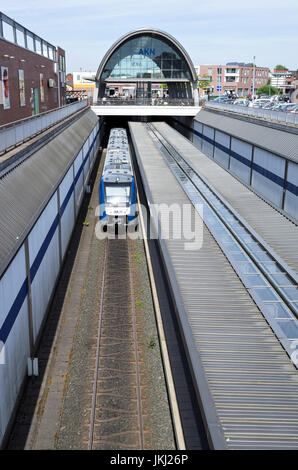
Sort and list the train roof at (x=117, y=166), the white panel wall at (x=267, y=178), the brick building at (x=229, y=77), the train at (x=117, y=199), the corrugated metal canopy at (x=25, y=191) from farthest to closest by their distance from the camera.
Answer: the brick building at (x=229, y=77) → the white panel wall at (x=267, y=178) → the train roof at (x=117, y=166) → the train at (x=117, y=199) → the corrugated metal canopy at (x=25, y=191)

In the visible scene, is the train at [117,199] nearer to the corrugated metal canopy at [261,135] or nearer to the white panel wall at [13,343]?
the corrugated metal canopy at [261,135]

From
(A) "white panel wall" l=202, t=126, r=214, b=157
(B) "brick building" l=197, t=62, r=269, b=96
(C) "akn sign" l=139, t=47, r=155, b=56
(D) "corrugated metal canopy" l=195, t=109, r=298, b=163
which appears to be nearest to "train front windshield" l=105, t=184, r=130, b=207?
(D) "corrugated metal canopy" l=195, t=109, r=298, b=163

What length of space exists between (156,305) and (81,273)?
16.4 feet

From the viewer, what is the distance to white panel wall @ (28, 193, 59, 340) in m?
14.1

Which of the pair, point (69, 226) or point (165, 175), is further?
point (165, 175)

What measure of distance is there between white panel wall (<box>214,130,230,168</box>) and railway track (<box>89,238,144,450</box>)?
2412 centimetres

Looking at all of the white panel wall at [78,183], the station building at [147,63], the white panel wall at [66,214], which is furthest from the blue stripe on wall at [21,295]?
the station building at [147,63]

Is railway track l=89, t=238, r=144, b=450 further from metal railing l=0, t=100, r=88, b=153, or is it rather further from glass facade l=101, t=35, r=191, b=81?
glass facade l=101, t=35, r=191, b=81

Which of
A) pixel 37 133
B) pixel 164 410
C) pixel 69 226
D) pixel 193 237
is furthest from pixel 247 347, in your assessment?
pixel 37 133

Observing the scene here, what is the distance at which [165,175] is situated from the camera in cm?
3031

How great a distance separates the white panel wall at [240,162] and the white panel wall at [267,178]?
5.26 feet

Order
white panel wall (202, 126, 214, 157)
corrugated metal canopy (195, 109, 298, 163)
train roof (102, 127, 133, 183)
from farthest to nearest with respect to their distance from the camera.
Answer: white panel wall (202, 126, 214, 157)
corrugated metal canopy (195, 109, 298, 163)
train roof (102, 127, 133, 183)

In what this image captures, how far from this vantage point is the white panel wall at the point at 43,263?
1415 cm

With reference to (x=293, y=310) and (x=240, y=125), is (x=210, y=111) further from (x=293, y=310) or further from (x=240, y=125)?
(x=293, y=310)
